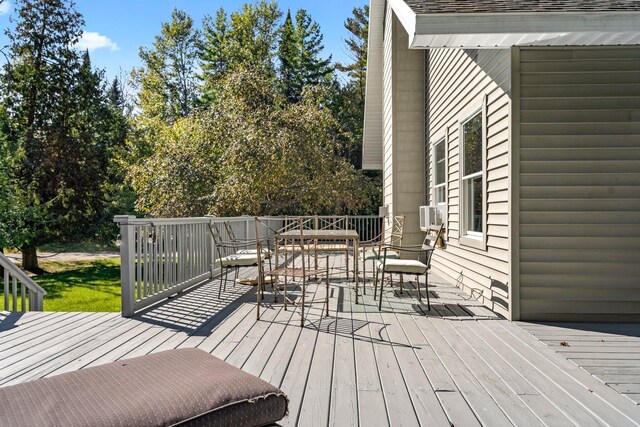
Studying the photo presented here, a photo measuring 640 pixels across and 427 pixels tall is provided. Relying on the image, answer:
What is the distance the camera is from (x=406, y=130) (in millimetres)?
8984

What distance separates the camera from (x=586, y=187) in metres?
4.20

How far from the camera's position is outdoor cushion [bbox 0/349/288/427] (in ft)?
4.79

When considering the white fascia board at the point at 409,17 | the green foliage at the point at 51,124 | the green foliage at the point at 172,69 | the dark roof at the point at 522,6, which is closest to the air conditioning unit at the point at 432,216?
the white fascia board at the point at 409,17

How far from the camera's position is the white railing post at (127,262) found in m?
4.56

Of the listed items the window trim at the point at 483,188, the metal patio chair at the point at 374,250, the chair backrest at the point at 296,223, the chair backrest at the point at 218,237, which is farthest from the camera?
the metal patio chair at the point at 374,250

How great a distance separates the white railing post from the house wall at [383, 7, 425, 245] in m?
5.46

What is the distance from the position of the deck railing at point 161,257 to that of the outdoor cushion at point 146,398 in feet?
9.50

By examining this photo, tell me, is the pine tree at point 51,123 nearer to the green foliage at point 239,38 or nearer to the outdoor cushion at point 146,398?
the green foliage at point 239,38

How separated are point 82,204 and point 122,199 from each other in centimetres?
584

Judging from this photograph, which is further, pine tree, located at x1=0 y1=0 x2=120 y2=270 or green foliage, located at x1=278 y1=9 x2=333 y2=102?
green foliage, located at x1=278 y1=9 x2=333 y2=102

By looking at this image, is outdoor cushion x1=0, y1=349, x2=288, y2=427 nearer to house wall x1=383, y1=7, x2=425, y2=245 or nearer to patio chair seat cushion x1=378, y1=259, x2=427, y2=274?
patio chair seat cushion x1=378, y1=259, x2=427, y2=274

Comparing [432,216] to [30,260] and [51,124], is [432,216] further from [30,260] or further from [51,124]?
[30,260]

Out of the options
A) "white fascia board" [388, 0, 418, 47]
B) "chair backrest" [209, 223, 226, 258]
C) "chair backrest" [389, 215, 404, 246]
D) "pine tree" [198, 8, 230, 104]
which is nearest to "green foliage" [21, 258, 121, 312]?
"chair backrest" [209, 223, 226, 258]

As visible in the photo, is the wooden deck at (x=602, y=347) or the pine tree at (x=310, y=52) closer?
the wooden deck at (x=602, y=347)
